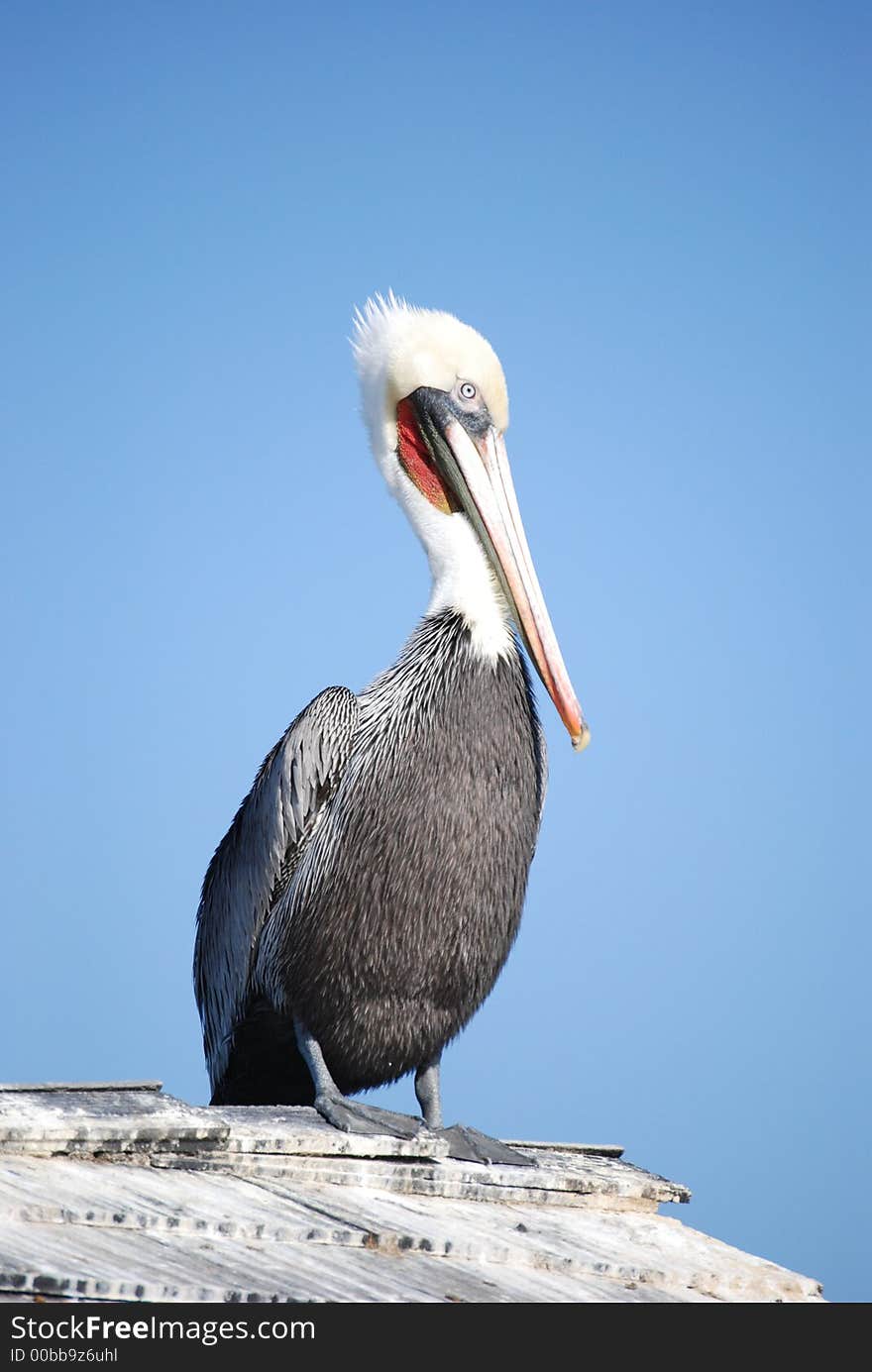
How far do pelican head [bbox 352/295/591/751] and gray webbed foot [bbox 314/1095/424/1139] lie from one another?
1.65 m

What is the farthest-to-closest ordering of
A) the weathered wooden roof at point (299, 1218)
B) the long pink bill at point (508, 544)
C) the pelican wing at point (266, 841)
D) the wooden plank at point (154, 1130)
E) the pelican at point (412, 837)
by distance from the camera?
the long pink bill at point (508, 544), the pelican wing at point (266, 841), the pelican at point (412, 837), the wooden plank at point (154, 1130), the weathered wooden roof at point (299, 1218)

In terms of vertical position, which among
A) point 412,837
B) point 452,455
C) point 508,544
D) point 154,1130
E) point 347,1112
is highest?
point 452,455

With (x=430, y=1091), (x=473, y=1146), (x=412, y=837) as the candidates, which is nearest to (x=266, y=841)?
(x=412, y=837)

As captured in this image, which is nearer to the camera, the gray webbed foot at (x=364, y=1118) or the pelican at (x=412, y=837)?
the gray webbed foot at (x=364, y=1118)

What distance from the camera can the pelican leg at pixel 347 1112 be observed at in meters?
5.52

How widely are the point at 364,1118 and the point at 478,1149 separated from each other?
359mm

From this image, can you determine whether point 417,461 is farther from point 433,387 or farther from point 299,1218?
point 299,1218

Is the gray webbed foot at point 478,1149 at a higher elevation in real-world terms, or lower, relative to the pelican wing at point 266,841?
lower

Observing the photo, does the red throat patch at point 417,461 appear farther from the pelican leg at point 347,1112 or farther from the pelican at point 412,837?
the pelican leg at point 347,1112

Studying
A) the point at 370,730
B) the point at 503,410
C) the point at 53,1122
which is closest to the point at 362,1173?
the point at 53,1122

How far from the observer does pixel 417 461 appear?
7.05 meters

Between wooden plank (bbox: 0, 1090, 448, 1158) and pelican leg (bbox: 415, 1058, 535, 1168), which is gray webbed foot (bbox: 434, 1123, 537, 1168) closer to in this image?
pelican leg (bbox: 415, 1058, 535, 1168)

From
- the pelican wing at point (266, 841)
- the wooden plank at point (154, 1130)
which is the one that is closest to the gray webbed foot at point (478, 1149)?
the wooden plank at point (154, 1130)
